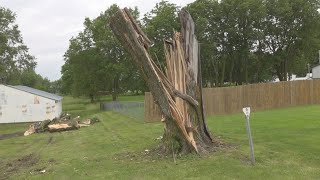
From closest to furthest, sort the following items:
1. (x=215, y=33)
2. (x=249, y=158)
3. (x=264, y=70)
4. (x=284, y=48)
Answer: (x=249, y=158)
(x=215, y=33)
(x=284, y=48)
(x=264, y=70)

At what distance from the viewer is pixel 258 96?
3203 centimetres

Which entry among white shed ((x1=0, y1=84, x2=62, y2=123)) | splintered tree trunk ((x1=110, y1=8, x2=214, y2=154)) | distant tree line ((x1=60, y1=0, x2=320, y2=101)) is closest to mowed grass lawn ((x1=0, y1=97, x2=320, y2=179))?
splintered tree trunk ((x1=110, y1=8, x2=214, y2=154))

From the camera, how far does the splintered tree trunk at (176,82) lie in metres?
12.5

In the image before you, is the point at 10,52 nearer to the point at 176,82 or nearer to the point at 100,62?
the point at 100,62

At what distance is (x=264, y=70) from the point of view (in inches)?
2591

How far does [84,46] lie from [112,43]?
767 cm

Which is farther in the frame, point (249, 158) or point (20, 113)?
point (20, 113)

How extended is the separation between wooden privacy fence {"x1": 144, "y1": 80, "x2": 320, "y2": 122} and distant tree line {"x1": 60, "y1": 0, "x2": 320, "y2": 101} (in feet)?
71.6

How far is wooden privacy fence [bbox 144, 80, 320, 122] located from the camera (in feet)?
98.8

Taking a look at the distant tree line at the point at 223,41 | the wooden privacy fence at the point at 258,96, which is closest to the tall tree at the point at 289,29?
the distant tree line at the point at 223,41

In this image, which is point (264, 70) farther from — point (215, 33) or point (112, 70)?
point (112, 70)

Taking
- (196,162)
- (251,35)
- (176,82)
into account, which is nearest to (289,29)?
(251,35)

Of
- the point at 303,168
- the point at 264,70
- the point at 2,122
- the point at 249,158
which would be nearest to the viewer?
the point at 303,168

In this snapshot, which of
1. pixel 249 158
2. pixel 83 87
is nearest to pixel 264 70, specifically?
pixel 83 87
